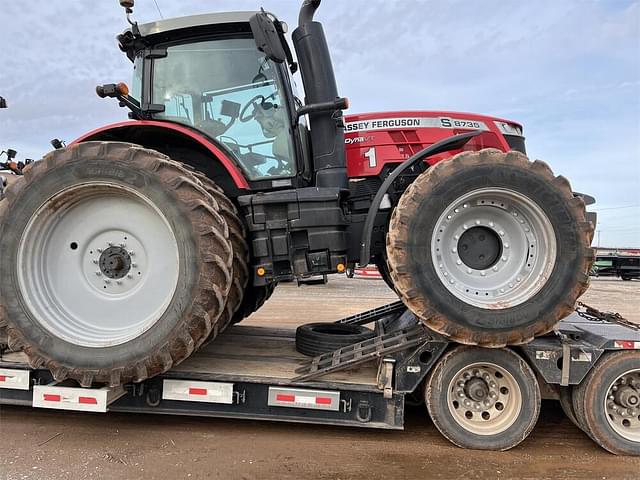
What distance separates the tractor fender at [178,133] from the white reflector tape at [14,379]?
178 centimetres

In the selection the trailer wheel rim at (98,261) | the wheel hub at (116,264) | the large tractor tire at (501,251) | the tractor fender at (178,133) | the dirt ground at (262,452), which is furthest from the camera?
the tractor fender at (178,133)

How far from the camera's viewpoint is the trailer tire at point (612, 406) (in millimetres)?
3125

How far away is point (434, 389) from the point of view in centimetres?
321

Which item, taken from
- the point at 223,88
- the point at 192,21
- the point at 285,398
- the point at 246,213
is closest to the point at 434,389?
the point at 285,398

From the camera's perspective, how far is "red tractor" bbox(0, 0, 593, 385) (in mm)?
3061

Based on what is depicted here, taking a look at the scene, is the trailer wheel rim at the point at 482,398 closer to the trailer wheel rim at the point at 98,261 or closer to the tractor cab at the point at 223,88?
the tractor cab at the point at 223,88

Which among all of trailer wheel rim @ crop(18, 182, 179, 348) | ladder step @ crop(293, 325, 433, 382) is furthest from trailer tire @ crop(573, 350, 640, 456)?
trailer wheel rim @ crop(18, 182, 179, 348)

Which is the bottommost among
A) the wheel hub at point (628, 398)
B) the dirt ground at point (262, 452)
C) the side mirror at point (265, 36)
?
the dirt ground at point (262, 452)

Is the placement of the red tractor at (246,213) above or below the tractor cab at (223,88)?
below

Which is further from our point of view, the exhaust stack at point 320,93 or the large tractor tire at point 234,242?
the exhaust stack at point 320,93

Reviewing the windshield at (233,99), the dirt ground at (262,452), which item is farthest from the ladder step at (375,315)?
the windshield at (233,99)

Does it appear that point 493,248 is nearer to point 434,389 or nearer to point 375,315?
point 434,389

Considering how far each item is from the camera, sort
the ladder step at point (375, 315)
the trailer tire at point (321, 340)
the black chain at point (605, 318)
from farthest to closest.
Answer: the ladder step at point (375, 315)
the trailer tire at point (321, 340)
the black chain at point (605, 318)

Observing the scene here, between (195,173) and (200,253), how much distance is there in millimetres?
688
